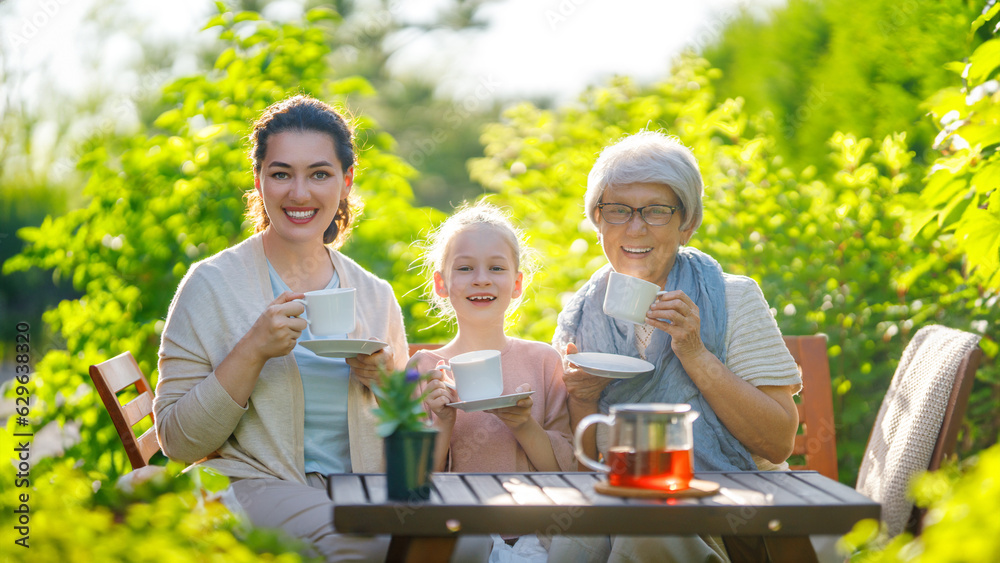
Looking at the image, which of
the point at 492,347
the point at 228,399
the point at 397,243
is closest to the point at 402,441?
the point at 228,399

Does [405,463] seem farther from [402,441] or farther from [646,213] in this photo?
[646,213]

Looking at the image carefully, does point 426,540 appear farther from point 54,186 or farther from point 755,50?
point 54,186

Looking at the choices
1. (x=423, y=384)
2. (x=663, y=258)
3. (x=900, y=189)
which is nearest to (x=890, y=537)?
(x=663, y=258)

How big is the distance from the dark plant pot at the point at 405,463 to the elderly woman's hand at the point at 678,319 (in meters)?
0.92

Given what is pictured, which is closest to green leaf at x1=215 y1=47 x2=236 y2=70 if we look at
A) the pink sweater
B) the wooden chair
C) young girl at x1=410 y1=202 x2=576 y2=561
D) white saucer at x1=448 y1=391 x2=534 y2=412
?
young girl at x1=410 y1=202 x2=576 y2=561

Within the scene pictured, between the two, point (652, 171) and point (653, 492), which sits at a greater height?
point (652, 171)

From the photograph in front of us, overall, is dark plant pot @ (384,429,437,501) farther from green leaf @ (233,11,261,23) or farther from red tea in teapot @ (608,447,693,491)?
green leaf @ (233,11,261,23)

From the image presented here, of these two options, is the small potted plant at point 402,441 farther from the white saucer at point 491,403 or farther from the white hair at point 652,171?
the white hair at point 652,171

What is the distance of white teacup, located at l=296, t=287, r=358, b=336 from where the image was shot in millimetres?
2359

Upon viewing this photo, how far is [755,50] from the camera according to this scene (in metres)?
8.41

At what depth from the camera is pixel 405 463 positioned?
69.2 inches

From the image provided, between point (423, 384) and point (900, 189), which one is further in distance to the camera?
point (900, 189)

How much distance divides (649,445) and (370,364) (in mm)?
1022

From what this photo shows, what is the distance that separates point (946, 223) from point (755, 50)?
5873 mm
